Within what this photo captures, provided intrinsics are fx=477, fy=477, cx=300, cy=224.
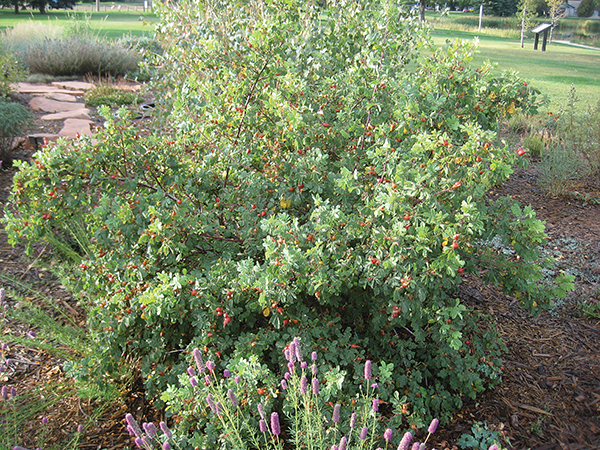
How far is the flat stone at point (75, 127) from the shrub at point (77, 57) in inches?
172

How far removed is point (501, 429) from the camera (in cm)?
246

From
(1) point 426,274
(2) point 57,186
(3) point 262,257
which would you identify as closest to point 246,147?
(3) point 262,257

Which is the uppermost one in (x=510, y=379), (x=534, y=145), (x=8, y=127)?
(x=8, y=127)

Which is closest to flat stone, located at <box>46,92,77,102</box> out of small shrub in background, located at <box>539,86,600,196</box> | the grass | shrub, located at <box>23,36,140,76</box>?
shrub, located at <box>23,36,140,76</box>

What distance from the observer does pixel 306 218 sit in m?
2.91

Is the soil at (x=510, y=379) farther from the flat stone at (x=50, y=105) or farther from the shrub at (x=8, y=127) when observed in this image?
the flat stone at (x=50, y=105)

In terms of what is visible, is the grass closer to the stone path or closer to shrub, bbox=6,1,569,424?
the stone path

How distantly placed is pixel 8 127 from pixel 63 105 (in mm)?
2727

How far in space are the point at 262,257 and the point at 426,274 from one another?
1106mm

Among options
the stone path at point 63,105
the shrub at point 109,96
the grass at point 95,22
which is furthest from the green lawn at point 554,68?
the grass at point 95,22

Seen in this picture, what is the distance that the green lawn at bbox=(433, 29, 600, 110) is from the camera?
465 inches

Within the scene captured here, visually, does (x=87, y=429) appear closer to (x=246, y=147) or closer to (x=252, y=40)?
(x=246, y=147)

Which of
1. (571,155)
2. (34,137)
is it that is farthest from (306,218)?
(34,137)

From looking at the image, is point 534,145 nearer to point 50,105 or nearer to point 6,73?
point 50,105
